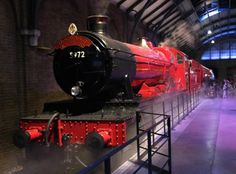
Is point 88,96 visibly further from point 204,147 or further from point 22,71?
point 204,147

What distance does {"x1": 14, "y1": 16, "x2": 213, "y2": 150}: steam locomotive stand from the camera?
4.88m

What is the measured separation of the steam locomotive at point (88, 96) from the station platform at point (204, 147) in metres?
1.45

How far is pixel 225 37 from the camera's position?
4034 cm

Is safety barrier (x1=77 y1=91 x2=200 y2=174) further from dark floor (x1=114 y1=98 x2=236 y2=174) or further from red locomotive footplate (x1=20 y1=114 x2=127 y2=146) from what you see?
red locomotive footplate (x1=20 y1=114 x2=127 y2=146)

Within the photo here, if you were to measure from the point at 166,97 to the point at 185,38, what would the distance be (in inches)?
842

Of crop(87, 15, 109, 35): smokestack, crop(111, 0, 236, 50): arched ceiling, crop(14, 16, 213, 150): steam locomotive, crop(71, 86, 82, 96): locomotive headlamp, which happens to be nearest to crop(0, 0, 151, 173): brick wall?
crop(14, 16, 213, 150): steam locomotive

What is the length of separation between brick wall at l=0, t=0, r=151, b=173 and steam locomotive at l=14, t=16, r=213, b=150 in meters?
0.84

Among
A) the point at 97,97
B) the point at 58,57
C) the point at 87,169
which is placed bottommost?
the point at 87,169

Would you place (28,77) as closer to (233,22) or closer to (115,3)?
(115,3)

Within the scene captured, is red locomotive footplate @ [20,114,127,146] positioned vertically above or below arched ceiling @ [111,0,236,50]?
below

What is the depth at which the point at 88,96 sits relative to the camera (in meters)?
5.54

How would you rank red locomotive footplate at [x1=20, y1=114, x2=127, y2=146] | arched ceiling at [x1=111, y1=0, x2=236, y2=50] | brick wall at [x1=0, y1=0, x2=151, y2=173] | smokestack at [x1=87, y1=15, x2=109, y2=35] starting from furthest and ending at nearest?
arched ceiling at [x1=111, y1=0, x2=236, y2=50], brick wall at [x1=0, y1=0, x2=151, y2=173], smokestack at [x1=87, y1=15, x2=109, y2=35], red locomotive footplate at [x1=20, y1=114, x2=127, y2=146]

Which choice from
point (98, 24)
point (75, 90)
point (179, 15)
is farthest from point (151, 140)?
point (179, 15)

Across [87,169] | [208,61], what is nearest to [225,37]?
[208,61]
